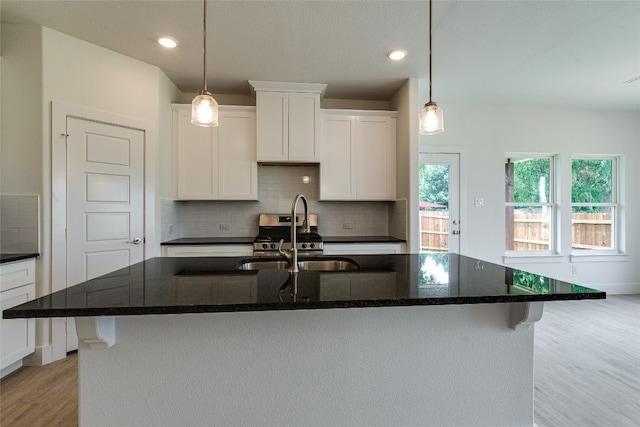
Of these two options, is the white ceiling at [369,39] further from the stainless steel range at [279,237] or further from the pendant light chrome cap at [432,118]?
the stainless steel range at [279,237]

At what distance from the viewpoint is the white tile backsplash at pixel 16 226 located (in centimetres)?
234

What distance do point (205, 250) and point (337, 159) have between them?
1729 mm

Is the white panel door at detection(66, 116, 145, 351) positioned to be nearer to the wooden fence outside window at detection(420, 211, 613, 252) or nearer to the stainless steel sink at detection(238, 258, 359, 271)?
the stainless steel sink at detection(238, 258, 359, 271)

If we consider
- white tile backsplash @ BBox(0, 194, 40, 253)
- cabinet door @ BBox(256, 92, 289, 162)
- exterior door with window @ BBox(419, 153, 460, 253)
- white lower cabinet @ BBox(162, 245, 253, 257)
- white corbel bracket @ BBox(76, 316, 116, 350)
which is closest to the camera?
white corbel bracket @ BBox(76, 316, 116, 350)

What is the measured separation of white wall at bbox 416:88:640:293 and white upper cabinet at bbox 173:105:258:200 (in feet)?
7.30

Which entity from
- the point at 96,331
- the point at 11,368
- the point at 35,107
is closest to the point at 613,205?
the point at 96,331

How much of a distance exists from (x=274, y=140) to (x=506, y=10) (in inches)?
88.9

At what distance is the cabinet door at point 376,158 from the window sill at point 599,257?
9.55 ft

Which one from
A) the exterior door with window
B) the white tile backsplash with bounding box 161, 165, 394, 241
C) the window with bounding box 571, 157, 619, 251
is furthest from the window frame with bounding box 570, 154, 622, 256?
the white tile backsplash with bounding box 161, 165, 394, 241

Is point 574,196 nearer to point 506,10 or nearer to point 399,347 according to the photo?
point 506,10

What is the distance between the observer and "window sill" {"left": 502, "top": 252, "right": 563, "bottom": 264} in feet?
13.7

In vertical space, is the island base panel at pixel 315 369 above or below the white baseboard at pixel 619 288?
above

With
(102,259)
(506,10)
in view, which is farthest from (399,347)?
(102,259)

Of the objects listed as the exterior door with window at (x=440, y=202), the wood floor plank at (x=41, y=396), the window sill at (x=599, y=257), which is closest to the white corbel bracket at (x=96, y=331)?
the wood floor plank at (x=41, y=396)
